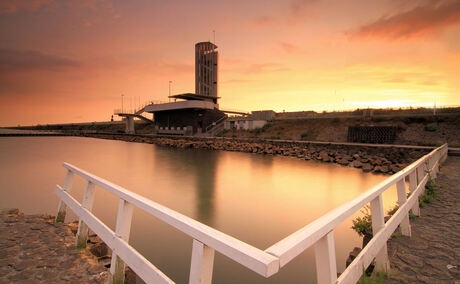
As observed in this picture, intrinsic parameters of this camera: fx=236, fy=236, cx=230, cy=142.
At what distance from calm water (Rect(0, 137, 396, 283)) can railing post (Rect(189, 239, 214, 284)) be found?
3513 mm

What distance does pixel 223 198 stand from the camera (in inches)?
400

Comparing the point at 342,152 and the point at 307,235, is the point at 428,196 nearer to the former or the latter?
the point at 307,235

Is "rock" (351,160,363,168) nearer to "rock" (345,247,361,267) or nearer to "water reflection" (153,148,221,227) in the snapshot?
"water reflection" (153,148,221,227)

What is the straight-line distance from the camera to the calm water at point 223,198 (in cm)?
520

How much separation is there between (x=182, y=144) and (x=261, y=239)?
2791 cm

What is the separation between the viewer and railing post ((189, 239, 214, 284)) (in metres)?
1.38

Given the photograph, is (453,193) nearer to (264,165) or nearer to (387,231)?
(387,231)

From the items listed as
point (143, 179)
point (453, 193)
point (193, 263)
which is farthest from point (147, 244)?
point (143, 179)

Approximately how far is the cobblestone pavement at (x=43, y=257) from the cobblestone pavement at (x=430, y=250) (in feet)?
12.3

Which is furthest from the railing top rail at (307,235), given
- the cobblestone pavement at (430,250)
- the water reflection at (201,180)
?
the water reflection at (201,180)

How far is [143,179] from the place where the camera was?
46.8ft

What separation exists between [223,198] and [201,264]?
8943mm

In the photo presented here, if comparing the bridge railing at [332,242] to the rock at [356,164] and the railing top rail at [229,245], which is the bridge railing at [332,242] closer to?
the railing top rail at [229,245]

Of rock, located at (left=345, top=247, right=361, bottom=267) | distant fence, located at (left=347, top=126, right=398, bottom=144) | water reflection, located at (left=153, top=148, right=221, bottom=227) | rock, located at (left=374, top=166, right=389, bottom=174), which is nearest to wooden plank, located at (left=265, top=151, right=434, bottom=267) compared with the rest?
rock, located at (left=345, top=247, right=361, bottom=267)
